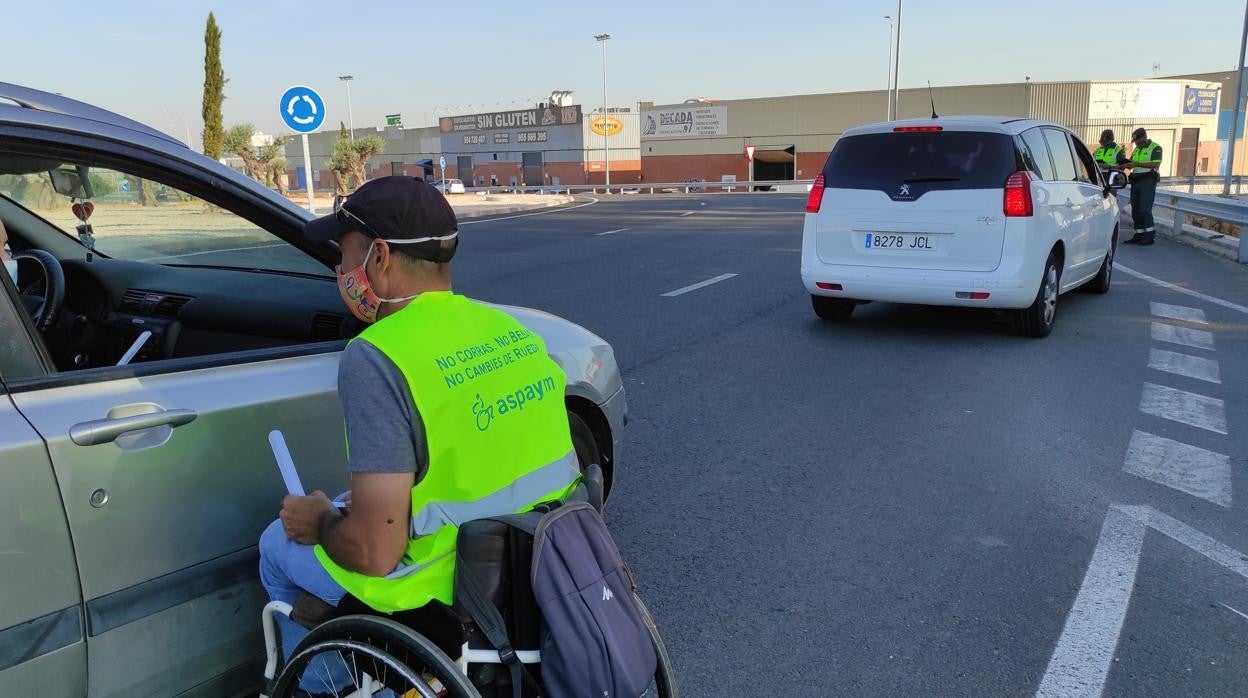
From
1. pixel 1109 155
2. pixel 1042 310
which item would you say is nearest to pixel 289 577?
pixel 1042 310

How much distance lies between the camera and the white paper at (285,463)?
2.22 meters

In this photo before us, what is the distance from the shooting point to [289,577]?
2.21 metres

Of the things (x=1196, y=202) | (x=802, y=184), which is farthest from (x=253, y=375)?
(x=802, y=184)

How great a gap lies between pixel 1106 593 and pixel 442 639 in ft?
8.84

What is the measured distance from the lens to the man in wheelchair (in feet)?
6.31

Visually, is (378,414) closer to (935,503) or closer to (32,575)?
(32,575)

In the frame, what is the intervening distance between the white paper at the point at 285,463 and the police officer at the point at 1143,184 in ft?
52.4

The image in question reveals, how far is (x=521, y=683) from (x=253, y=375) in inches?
43.6

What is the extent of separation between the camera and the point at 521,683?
6.73ft

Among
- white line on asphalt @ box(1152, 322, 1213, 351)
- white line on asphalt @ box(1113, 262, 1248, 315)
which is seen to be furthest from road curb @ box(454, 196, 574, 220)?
white line on asphalt @ box(1152, 322, 1213, 351)

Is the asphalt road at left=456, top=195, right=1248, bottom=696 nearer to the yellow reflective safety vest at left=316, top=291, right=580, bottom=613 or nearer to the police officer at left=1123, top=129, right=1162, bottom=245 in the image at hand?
the yellow reflective safety vest at left=316, top=291, right=580, bottom=613

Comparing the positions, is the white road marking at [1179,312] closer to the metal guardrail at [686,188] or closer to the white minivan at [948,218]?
the white minivan at [948,218]

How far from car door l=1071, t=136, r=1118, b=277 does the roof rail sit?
832 cm

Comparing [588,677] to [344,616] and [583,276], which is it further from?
[583,276]
